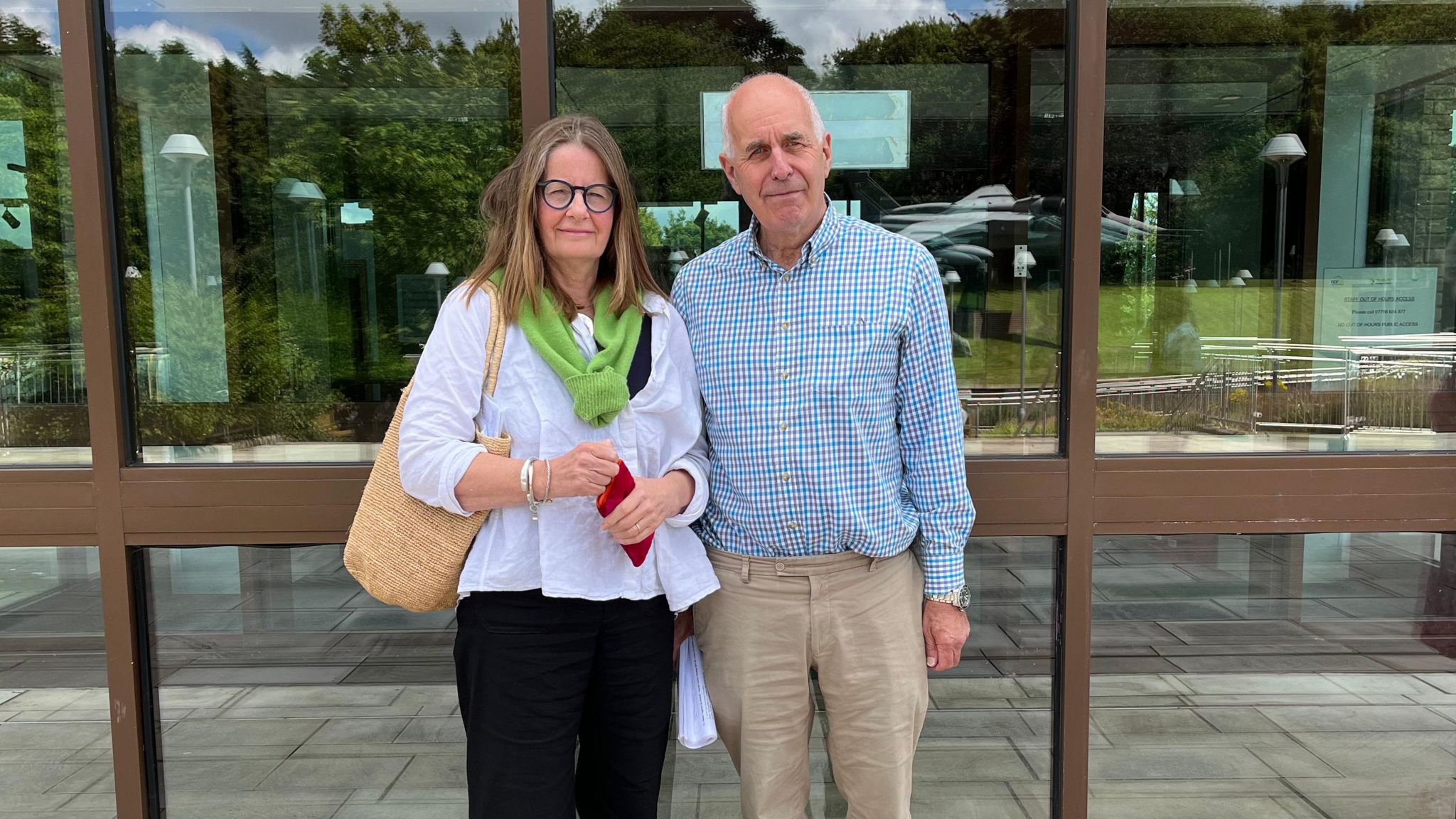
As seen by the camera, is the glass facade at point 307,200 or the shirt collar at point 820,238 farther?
the glass facade at point 307,200

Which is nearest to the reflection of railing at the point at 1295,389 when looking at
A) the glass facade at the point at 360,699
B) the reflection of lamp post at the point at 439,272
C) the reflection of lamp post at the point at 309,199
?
the glass facade at the point at 360,699

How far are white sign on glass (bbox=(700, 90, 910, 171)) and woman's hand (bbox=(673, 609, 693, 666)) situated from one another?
5.02ft

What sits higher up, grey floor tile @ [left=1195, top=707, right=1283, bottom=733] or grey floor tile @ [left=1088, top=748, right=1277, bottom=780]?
grey floor tile @ [left=1195, top=707, right=1283, bottom=733]

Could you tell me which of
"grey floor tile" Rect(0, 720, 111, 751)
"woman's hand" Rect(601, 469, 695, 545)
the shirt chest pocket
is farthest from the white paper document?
"grey floor tile" Rect(0, 720, 111, 751)

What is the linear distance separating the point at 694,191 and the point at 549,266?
1.16m

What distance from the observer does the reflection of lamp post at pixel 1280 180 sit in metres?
2.84

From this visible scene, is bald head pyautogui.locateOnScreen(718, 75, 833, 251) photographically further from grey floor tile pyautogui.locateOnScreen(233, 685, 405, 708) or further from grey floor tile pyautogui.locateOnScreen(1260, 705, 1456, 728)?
grey floor tile pyautogui.locateOnScreen(1260, 705, 1456, 728)

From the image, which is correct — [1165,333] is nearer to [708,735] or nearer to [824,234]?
[824,234]

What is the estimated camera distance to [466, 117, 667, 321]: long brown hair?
1.61 metres

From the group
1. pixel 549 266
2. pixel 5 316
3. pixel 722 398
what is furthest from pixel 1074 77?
pixel 5 316

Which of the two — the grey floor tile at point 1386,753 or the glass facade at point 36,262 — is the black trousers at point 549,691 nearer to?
the glass facade at point 36,262

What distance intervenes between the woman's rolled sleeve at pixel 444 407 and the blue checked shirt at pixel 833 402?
0.48 m

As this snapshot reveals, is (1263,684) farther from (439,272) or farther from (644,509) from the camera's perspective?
(439,272)

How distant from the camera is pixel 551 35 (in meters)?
2.23
